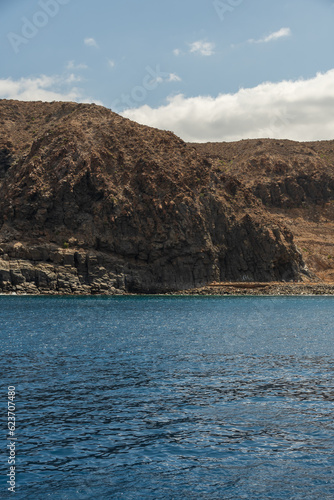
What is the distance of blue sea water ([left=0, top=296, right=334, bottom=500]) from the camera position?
14.3 metres

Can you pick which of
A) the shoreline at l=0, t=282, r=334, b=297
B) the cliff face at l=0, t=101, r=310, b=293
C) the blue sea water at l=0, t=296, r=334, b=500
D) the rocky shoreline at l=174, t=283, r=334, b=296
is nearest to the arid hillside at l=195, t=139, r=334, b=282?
the cliff face at l=0, t=101, r=310, b=293

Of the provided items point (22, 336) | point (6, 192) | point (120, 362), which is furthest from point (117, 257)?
point (120, 362)

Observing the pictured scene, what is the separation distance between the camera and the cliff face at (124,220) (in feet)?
364

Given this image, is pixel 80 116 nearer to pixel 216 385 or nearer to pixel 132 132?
pixel 132 132

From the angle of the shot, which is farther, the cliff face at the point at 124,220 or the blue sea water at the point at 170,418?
the cliff face at the point at 124,220

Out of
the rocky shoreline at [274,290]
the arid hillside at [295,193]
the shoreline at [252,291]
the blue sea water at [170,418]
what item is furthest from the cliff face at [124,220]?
the blue sea water at [170,418]

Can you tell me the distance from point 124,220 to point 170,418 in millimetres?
100701

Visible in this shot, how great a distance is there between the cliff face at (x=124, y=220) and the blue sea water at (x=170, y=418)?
230 feet

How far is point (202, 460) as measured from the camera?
1581 centimetres

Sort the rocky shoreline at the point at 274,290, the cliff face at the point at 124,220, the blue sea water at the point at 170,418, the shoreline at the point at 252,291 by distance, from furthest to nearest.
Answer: the rocky shoreline at the point at 274,290, the shoreline at the point at 252,291, the cliff face at the point at 124,220, the blue sea water at the point at 170,418

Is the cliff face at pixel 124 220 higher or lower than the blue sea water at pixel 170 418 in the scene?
higher

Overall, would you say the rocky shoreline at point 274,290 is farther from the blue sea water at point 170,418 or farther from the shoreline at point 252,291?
A: the blue sea water at point 170,418

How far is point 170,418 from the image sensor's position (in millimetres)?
19828

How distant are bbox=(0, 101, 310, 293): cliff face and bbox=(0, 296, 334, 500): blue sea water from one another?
70.2m
